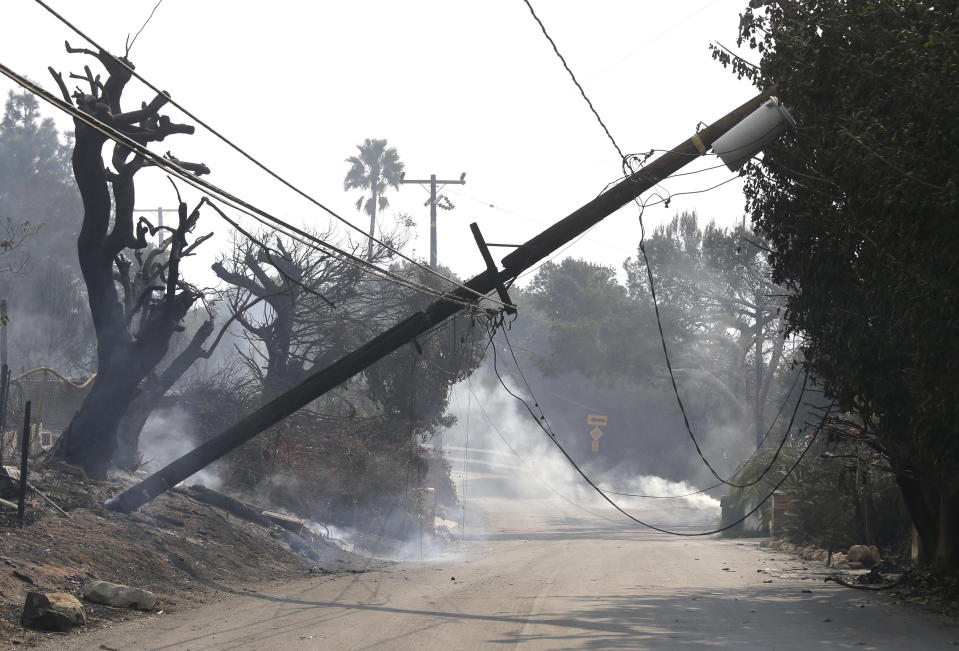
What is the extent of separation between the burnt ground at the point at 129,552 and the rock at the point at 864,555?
35.7 feet

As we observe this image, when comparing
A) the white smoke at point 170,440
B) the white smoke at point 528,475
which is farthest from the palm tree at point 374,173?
the white smoke at point 170,440

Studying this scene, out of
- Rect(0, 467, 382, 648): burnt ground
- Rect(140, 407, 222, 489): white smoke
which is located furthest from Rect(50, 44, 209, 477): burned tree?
Rect(140, 407, 222, 489): white smoke

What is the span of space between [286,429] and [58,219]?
47244 mm

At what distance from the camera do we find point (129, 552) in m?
15.5

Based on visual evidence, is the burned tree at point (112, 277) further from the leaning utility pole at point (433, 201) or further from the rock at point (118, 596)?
the leaning utility pole at point (433, 201)

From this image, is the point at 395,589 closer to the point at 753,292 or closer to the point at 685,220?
the point at 753,292

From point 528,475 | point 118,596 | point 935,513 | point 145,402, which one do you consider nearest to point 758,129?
point 935,513

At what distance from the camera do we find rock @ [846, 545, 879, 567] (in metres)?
22.0

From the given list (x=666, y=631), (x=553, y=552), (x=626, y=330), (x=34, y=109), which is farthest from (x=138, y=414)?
(x=34, y=109)

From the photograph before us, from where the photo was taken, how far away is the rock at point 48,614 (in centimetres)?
1060

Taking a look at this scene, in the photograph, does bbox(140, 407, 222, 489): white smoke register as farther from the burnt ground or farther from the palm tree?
the palm tree

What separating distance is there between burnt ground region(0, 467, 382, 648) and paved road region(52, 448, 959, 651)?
2.39 feet

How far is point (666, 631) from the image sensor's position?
11.9 m

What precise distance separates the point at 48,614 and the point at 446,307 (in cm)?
864
